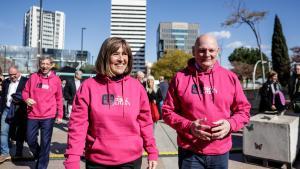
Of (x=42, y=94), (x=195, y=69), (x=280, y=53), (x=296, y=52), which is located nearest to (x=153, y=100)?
(x=42, y=94)

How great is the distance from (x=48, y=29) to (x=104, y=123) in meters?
186

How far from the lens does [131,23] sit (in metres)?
179

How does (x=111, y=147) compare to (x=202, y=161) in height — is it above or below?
above

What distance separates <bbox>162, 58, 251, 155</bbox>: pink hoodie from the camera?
8.54 feet

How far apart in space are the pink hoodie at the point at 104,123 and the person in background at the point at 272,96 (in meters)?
6.39

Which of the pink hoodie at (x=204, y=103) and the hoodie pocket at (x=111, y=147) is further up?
the pink hoodie at (x=204, y=103)

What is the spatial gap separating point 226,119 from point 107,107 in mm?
973

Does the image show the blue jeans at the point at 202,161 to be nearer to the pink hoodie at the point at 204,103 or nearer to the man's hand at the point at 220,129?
the pink hoodie at the point at 204,103

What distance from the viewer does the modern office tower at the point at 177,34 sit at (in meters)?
160

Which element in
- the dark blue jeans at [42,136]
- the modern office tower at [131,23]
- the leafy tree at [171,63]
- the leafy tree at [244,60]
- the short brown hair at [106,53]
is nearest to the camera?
the short brown hair at [106,53]

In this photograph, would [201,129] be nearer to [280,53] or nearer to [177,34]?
[280,53]

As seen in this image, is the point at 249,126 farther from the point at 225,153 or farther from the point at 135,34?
the point at 135,34

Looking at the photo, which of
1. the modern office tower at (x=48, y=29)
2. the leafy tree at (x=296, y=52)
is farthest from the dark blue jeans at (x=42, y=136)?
the modern office tower at (x=48, y=29)

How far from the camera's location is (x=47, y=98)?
4.98 m
